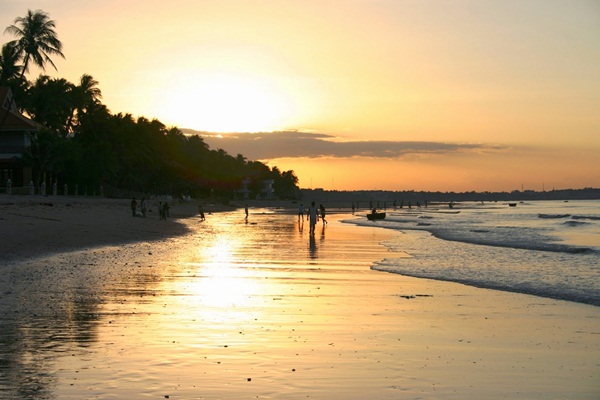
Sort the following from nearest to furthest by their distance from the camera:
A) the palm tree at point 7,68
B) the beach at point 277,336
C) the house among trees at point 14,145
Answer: the beach at point 277,336 → the house among trees at point 14,145 → the palm tree at point 7,68

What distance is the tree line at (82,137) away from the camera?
62156 mm

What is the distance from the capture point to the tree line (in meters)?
62.2

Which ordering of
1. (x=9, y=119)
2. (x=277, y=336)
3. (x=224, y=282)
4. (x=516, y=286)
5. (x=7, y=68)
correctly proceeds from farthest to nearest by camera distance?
1. (x=7, y=68)
2. (x=9, y=119)
3. (x=516, y=286)
4. (x=224, y=282)
5. (x=277, y=336)

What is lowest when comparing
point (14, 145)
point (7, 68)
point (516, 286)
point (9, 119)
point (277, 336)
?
point (516, 286)

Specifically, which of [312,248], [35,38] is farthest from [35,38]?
[312,248]

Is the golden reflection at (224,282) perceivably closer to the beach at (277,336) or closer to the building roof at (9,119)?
the beach at (277,336)

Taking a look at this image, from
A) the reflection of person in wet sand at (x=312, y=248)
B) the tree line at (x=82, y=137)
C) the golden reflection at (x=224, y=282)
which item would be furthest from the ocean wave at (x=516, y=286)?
the tree line at (x=82, y=137)

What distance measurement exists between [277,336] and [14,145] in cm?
5864

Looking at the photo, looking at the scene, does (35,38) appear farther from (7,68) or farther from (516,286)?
(516,286)

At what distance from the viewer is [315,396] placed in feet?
25.8

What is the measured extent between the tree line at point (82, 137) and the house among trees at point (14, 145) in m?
0.79

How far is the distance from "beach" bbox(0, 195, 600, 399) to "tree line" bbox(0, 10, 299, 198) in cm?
4541

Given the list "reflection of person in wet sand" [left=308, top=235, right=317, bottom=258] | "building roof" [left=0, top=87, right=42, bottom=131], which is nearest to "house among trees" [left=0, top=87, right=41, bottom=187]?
"building roof" [left=0, top=87, right=42, bottom=131]

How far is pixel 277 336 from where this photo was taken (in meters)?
11.1
